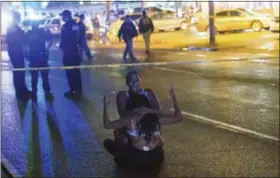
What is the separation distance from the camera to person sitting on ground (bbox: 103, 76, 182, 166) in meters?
5.36

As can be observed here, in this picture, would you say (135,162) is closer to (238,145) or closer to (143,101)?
(143,101)

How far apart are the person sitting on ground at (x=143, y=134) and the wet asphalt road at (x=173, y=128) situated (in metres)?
0.21

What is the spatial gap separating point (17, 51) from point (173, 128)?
175 inches

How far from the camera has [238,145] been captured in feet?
23.2

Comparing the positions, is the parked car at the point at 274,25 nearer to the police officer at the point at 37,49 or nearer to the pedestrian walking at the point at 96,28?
the pedestrian walking at the point at 96,28

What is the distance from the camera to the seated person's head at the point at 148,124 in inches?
210

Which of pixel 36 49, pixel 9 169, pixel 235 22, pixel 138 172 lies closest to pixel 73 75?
pixel 36 49

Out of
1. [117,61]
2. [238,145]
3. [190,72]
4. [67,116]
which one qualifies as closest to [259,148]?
[238,145]

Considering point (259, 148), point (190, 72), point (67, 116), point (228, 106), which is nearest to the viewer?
point (259, 148)

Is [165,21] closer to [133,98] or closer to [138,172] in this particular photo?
[138,172]

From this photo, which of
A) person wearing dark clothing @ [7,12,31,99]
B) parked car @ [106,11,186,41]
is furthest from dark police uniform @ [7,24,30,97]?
parked car @ [106,11,186,41]

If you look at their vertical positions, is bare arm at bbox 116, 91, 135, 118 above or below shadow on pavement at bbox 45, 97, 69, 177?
above

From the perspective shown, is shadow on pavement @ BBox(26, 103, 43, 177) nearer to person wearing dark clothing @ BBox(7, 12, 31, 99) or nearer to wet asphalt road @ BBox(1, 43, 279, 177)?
wet asphalt road @ BBox(1, 43, 279, 177)

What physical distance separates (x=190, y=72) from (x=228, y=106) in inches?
194
